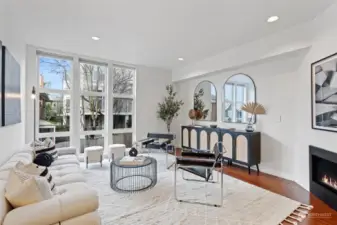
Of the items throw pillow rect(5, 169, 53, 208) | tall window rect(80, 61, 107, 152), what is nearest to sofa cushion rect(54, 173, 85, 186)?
throw pillow rect(5, 169, 53, 208)

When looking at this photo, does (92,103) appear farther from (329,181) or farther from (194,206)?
(329,181)

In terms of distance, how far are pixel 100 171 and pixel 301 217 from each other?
3.61 meters

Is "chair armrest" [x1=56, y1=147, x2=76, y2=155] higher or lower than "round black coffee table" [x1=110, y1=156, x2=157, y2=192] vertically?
higher

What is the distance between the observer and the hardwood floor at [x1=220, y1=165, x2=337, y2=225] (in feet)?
8.14

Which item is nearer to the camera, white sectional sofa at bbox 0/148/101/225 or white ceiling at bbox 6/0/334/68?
white sectional sofa at bbox 0/148/101/225

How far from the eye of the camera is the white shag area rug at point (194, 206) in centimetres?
242

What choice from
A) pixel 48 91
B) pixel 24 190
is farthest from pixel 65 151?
pixel 24 190

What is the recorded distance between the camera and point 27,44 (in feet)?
14.3

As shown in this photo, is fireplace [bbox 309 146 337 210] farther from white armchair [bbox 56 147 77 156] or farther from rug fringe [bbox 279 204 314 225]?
white armchair [bbox 56 147 77 156]

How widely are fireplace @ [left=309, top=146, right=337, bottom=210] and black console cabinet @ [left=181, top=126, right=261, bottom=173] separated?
1.11 metres

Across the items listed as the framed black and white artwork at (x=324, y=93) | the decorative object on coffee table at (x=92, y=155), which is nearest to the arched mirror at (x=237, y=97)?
the framed black and white artwork at (x=324, y=93)

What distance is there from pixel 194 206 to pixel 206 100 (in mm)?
3720

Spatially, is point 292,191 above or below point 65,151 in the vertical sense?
below

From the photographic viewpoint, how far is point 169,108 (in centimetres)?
654
